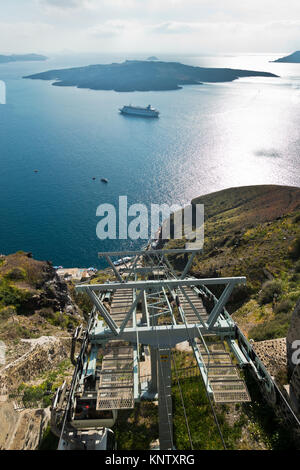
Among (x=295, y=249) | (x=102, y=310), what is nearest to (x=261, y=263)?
(x=295, y=249)

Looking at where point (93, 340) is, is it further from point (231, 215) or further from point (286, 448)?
point (231, 215)

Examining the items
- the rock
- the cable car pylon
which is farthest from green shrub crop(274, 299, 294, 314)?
the rock

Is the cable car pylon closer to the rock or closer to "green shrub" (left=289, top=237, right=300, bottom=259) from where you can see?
the rock

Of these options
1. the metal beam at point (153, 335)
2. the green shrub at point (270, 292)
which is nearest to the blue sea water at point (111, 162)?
the green shrub at point (270, 292)

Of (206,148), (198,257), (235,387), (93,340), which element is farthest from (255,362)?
(206,148)

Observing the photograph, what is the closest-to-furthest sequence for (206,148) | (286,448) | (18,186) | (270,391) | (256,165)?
(286,448) < (270,391) < (18,186) < (256,165) < (206,148)

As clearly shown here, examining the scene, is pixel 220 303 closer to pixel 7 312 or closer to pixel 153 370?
pixel 153 370

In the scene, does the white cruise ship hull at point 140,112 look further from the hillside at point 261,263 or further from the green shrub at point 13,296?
the green shrub at point 13,296
